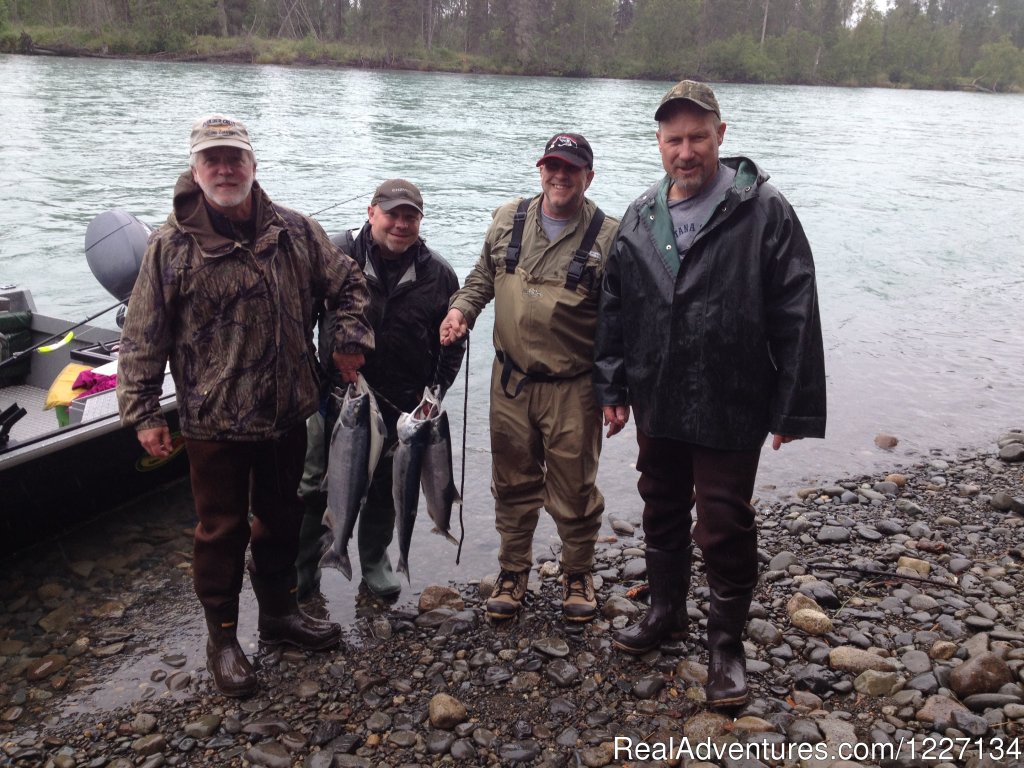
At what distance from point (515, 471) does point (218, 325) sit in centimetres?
161

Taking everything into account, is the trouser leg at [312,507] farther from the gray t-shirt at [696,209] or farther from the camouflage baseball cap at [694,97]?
the camouflage baseball cap at [694,97]

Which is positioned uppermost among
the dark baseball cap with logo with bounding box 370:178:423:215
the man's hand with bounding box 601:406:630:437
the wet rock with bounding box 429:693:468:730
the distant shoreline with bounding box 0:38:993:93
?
the distant shoreline with bounding box 0:38:993:93

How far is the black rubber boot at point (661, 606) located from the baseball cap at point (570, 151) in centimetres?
177

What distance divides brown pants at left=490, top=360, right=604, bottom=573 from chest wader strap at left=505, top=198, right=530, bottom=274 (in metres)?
0.52

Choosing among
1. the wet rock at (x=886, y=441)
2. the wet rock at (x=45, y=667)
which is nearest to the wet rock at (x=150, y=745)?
the wet rock at (x=45, y=667)

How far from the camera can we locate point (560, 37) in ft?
242

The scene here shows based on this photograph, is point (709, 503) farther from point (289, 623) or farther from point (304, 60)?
point (304, 60)

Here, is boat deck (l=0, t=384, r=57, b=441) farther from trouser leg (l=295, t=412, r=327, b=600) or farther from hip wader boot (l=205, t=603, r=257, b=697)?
hip wader boot (l=205, t=603, r=257, b=697)

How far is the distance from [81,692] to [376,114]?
31.8m

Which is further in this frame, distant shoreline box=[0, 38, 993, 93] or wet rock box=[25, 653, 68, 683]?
distant shoreline box=[0, 38, 993, 93]

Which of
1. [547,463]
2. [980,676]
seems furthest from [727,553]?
[980,676]

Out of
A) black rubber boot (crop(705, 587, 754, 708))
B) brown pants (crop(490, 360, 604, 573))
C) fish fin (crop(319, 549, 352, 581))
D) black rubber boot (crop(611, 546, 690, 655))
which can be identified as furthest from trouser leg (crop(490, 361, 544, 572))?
black rubber boot (crop(705, 587, 754, 708))

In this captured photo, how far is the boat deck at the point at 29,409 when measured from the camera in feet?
21.6

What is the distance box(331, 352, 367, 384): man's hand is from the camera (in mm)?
3947
